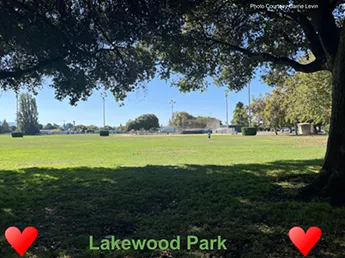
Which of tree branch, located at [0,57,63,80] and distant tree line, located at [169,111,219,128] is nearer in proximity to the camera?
tree branch, located at [0,57,63,80]

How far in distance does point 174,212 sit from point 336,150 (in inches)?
127

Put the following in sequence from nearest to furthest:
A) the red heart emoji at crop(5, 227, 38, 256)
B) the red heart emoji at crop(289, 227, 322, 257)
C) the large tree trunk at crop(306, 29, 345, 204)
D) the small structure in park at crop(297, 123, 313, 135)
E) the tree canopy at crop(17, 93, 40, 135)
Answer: the red heart emoji at crop(289, 227, 322, 257)
the red heart emoji at crop(5, 227, 38, 256)
the large tree trunk at crop(306, 29, 345, 204)
the small structure in park at crop(297, 123, 313, 135)
the tree canopy at crop(17, 93, 40, 135)

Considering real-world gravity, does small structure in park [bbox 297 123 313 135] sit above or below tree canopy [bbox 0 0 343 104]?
below

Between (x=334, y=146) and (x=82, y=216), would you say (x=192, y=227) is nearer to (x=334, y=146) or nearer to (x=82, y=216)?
(x=82, y=216)

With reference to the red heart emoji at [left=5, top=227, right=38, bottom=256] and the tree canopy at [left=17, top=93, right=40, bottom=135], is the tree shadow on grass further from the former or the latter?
the tree canopy at [left=17, top=93, right=40, bottom=135]

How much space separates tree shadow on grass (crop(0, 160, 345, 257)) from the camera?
3.55m

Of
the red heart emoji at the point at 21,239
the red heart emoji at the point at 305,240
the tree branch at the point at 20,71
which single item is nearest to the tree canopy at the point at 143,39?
the tree branch at the point at 20,71

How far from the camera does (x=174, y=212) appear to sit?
4.91m

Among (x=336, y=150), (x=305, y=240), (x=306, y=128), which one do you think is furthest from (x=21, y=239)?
(x=306, y=128)

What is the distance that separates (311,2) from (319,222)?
4.42 m

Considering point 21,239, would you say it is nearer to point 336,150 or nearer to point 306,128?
point 336,150

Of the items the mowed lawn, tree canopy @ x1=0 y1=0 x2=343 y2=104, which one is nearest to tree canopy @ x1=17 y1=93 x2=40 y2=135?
tree canopy @ x1=0 y1=0 x2=343 y2=104

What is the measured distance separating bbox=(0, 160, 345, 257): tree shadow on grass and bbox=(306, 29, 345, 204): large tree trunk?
0.49m

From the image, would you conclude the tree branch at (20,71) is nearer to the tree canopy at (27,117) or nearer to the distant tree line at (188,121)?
the distant tree line at (188,121)
